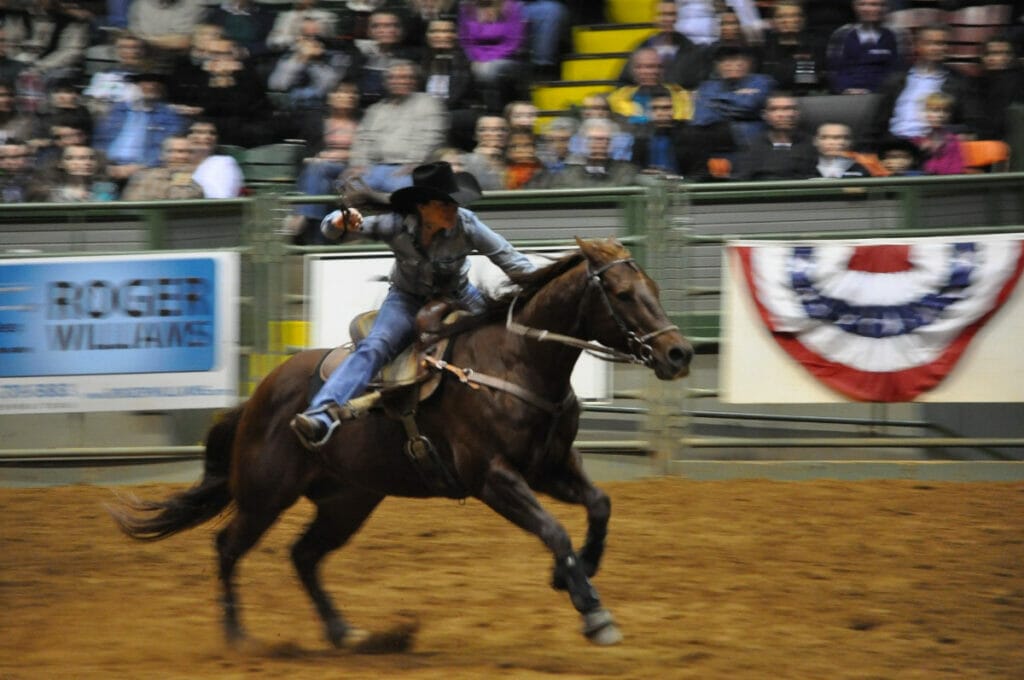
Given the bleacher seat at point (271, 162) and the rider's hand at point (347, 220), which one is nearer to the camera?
the rider's hand at point (347, 220)

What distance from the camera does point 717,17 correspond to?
10.6 meters

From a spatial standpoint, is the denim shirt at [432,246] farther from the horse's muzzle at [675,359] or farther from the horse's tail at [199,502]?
the horse's tail at [199,502]

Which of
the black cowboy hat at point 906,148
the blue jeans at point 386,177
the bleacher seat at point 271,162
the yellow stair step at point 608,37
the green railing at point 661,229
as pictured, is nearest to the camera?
the green railing at point 661,229

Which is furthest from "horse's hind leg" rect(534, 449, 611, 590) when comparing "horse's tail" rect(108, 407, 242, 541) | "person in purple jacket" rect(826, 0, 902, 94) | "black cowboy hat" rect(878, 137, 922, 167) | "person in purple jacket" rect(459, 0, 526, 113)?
"person in purple jacket" rect(459, 0, 526, 113)

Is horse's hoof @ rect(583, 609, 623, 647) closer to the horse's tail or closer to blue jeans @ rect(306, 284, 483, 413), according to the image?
blue jeans @ rect(306, 284, 483, 413)

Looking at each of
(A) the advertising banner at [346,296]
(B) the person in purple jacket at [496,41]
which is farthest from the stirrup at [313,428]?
(B) the person in purple jacket at [496,41]

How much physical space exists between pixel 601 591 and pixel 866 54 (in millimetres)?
4950

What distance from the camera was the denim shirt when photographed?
588cm

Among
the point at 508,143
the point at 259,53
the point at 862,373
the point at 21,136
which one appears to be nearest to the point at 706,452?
the point at 862,373

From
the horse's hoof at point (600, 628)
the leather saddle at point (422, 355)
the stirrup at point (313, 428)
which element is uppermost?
the leather saddle at point (422, 355)

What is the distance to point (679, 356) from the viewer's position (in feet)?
17.3

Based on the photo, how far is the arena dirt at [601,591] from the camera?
564cm

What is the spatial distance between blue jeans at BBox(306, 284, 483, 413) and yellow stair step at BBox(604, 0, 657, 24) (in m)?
7.01

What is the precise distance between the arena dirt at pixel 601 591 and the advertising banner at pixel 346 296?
708 mm
